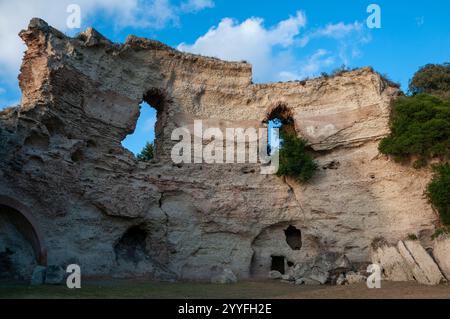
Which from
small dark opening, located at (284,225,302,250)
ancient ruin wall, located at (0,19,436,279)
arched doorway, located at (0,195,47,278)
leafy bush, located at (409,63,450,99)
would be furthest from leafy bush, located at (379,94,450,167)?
arched doorway, located at (0,195,47,278)

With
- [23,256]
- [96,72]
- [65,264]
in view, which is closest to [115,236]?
[65,264]

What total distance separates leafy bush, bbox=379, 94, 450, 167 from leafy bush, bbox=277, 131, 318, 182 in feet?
10.1

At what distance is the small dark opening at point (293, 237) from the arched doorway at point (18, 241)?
10298 mm

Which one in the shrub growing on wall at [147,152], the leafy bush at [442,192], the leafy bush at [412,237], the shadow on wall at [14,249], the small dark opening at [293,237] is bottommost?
the shadow on wall at [14,249]

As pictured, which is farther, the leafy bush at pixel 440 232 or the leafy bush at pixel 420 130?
the leafy bush at pixel 420 130

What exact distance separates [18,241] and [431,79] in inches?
987

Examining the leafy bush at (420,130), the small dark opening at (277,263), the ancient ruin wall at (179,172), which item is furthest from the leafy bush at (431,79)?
the small dark opening at (277,263)

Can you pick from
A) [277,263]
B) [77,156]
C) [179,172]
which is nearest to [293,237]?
[277,263]

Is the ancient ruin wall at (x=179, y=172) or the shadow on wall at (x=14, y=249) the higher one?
the ancient ruin wall at (x=179, y=172)

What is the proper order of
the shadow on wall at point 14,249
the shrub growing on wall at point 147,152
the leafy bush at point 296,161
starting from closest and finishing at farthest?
the shadow on wall at point 14,249 → the leafy bush at point 296,161 → the shrub growing on wall at point 147,152

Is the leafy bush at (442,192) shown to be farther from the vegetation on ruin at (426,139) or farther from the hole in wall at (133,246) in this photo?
the hole in wall at (133,246)

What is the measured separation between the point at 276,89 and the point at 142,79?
6364 mm

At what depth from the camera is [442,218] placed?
15.6m

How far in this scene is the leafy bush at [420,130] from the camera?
53.4 ft
